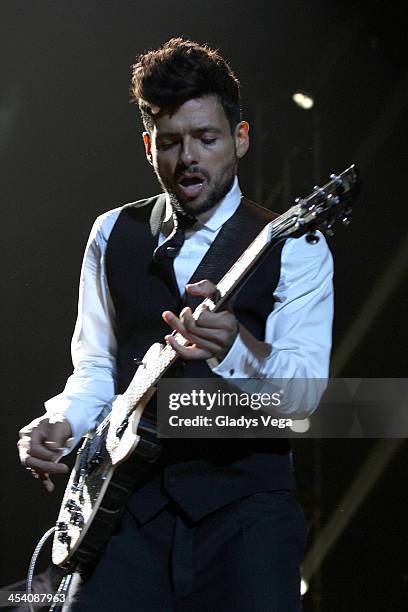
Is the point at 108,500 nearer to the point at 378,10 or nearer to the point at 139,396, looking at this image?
the point at 139,396

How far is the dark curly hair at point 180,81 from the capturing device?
6.92 ft

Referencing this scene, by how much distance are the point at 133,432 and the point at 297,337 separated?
367 millimetres

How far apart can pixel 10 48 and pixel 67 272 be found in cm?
79

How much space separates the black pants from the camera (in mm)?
1786

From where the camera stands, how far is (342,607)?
303 cm

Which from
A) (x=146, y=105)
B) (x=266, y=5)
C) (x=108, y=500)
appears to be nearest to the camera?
(x=108, y=500)

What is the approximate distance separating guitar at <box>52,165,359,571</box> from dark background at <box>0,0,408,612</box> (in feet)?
4.07

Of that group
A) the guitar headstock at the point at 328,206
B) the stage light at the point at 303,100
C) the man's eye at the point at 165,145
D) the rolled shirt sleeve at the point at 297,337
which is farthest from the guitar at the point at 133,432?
the stage light at the point at 303,100

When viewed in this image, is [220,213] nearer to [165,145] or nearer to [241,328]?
[165,145]

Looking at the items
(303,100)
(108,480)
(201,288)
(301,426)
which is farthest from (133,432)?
(303,100)

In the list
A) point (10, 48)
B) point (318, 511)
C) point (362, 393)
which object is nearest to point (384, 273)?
point (362, 393)

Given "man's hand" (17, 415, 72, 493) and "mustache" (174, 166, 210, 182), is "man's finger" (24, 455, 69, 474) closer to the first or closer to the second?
"man's hand" (17, 415, 72, 493)

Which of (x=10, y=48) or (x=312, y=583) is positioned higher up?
(x=10, y=48)

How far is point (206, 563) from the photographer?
1.84 m
